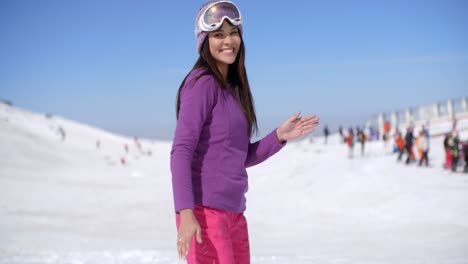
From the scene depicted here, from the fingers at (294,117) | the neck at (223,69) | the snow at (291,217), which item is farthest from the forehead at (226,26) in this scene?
the snow at (291,217)

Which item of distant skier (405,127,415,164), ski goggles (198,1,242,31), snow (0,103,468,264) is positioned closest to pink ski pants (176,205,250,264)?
ski goggles (198,1,242,31)

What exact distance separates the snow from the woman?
335cm

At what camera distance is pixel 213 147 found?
221cm

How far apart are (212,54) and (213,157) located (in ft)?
1.86

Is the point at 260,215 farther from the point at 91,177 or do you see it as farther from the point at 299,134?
the point at 91,177

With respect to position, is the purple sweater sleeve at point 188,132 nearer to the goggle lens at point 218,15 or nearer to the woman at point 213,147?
the woman at point 213,147

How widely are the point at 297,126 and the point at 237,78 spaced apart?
18.2 inches

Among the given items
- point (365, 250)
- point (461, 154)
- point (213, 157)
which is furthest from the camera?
point (461, 154)

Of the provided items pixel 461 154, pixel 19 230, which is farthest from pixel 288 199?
pixel 19 230

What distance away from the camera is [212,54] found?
2.40m

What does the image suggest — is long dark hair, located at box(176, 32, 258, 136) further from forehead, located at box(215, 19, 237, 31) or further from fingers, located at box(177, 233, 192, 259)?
fingers, located at box(177, 233, 192, 259)

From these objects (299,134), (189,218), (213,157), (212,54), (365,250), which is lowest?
(365,250)

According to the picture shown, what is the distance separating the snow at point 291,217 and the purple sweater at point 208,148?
339 centimetres

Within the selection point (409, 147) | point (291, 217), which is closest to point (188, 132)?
point (291, 217)
